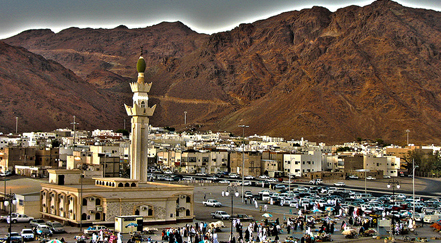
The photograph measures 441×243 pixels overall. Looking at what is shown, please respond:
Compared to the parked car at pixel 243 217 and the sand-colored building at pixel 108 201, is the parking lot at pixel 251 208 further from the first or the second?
the sand-colored building at pixel 108 201

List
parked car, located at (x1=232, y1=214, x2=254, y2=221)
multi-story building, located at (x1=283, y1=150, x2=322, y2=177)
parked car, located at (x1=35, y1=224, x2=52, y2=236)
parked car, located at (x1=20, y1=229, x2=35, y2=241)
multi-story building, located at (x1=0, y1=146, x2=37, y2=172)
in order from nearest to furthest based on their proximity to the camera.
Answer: parked car, located at (x1=20, y1=229, x2=35, y2=241) < parked car, located at (x1=35, y1=224, x2=52, y2=236) < parked car, located at (x1=232, y1=214, x2=254, y2=221) < multi-story building, located at (x1=0, y1=146, x2=37, y2=172) < multi-story building, located at (x1=283, y1=150, x2=322, y2=177)

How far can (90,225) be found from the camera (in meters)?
49.2

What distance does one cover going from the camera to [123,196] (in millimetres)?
50562

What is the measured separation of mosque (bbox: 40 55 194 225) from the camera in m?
49.6

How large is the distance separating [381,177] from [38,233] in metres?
86.8

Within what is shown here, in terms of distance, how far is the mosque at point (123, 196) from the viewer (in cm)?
4962

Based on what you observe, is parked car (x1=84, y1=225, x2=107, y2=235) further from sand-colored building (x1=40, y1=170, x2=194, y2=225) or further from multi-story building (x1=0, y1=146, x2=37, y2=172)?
multi-story building (x1=0, y1=146, x2=37, y2=172)

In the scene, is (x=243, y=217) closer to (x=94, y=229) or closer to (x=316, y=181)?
(x=94, y=229)

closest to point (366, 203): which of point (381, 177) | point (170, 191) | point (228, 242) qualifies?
point (170, 191)

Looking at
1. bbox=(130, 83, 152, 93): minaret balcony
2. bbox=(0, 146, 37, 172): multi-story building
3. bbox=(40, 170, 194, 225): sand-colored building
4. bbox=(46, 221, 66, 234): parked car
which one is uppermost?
bbox=(130, 83, 152, 93): minaret balcony

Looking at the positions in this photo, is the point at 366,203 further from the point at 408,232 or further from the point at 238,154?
the point at 238,154

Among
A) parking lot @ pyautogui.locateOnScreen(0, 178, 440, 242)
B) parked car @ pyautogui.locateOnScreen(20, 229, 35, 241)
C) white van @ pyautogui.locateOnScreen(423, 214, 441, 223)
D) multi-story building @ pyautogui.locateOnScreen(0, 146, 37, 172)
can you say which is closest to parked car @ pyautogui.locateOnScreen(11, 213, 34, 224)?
parking lot @ pyautogui.locateOnScreen(0, 178, 440, 242)

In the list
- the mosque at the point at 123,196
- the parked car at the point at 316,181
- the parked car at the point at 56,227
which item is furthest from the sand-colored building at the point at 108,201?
the parked car at the point at 316,181

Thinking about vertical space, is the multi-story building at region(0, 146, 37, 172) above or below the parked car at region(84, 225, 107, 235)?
above
